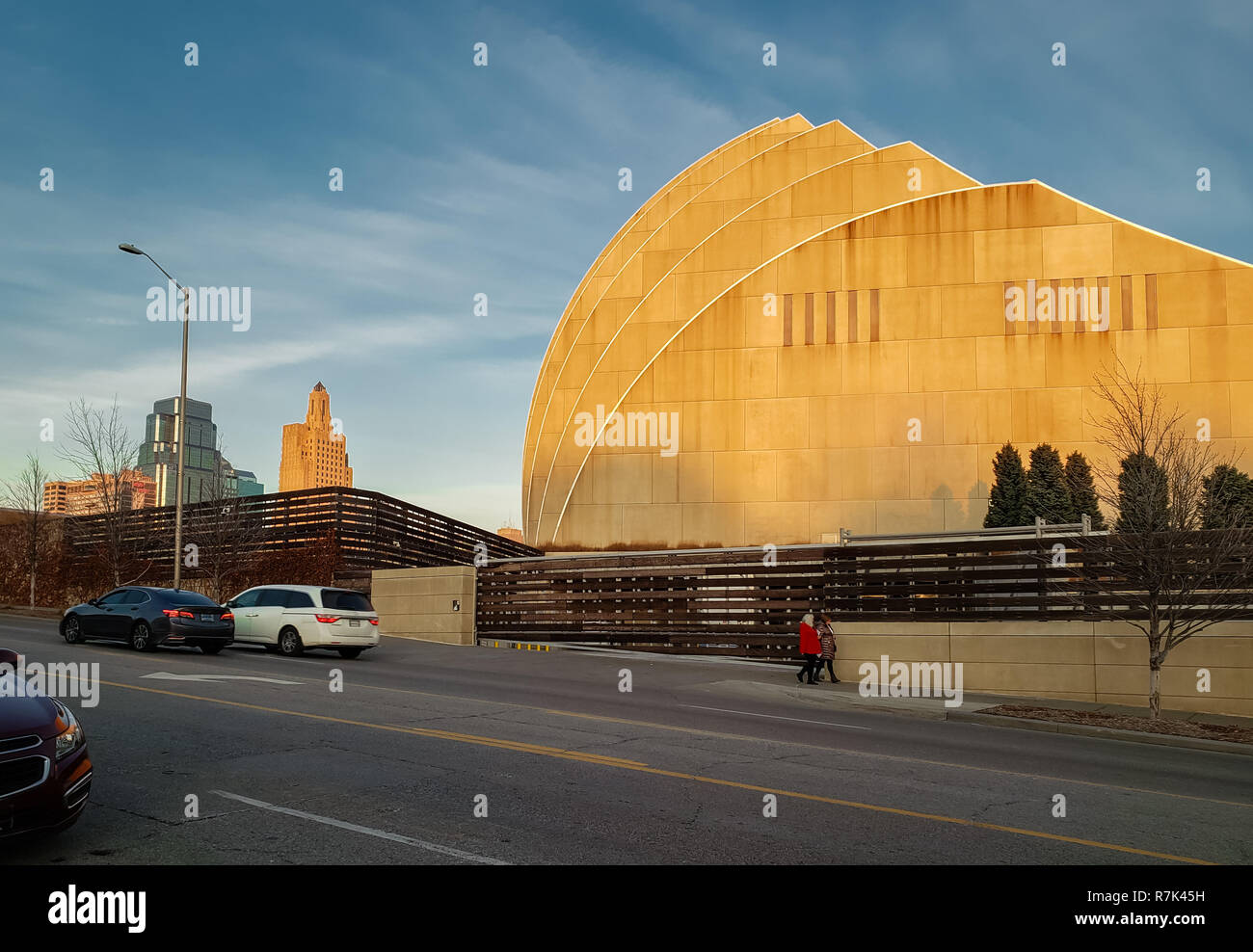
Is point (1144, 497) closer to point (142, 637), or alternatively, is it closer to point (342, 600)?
point (342, 600)

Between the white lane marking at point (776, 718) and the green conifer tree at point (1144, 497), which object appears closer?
the white lane marking at point (776, 718)

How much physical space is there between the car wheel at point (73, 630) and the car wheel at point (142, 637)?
5.42 feet

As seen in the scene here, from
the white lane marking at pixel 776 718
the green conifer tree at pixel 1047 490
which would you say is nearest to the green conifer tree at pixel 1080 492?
the green conifer tree at pixel 1047 490

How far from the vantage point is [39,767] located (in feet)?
20.5

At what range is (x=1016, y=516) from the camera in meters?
29.9

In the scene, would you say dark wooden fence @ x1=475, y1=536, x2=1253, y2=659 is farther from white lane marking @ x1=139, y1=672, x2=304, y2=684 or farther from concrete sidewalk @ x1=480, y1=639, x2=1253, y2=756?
white lane marking @ x1=139, y1=672, x2=304, y2=684

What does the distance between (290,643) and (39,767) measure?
1753cm

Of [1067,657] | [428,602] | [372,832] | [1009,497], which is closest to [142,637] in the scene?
[428,602]

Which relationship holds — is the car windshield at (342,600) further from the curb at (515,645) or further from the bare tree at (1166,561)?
the bare tree at (1166,561)

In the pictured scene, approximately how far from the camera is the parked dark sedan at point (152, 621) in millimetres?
21359

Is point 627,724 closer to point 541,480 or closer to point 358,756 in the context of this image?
point 358,756
